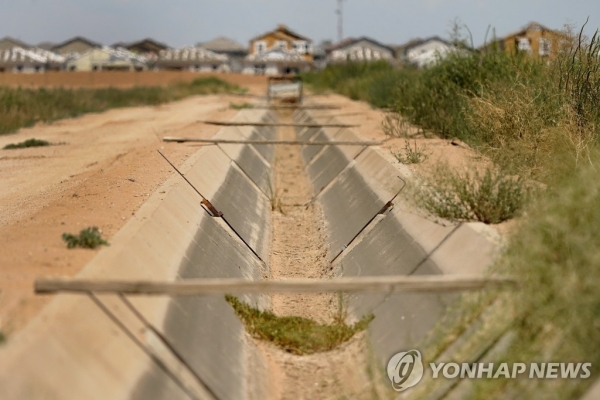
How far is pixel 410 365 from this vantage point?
23.0 ft

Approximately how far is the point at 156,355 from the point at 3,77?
73.5m

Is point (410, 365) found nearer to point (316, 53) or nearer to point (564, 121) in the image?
point (564, 121)

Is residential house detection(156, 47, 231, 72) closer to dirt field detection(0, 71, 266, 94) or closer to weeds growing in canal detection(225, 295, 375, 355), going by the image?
dirt field detection(0, 71, 266, 94)

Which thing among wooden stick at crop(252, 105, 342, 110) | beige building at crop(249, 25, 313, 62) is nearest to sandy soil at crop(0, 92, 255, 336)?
wooden stick at crop(252, 105, 342, 110)

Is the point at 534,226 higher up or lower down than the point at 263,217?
higher up

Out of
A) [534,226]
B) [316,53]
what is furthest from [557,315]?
[316,53]

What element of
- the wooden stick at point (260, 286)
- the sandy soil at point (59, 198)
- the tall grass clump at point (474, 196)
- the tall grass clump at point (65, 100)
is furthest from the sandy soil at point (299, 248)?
the tall grass clump at point (65, 100)

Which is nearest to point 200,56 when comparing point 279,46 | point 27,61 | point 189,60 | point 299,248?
point 189,60

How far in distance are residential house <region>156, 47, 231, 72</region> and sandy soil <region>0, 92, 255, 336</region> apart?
77103 millimetres

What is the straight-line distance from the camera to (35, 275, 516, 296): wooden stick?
5883 millimetres

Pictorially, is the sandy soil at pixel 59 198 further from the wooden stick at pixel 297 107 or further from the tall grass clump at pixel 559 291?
the wooden stick at pixel 297 107

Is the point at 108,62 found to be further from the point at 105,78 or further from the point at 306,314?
the point at 306,314

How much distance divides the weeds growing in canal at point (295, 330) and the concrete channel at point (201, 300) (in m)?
0.24

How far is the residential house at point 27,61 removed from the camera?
96875mm
